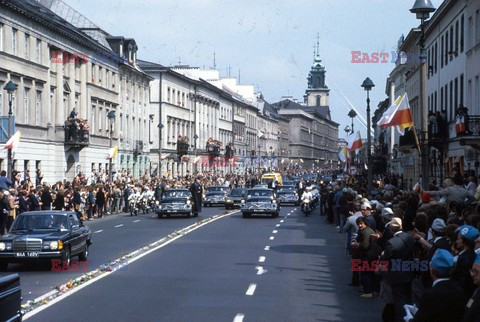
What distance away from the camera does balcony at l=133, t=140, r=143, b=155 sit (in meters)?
83.0

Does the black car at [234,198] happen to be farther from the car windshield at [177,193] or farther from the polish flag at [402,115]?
the polish flag at [402,115]

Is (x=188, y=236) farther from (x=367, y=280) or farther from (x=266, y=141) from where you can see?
(x=266, y=141)

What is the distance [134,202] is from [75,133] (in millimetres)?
10171

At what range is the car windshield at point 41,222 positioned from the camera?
2217 cm

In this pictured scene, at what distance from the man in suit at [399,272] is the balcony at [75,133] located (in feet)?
157

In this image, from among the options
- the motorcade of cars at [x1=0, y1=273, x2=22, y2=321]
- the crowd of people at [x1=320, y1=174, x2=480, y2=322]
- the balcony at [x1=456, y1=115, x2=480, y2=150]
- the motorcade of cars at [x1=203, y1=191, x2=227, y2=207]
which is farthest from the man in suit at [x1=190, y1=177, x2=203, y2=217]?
the motorcade of cars at [x1=0, y1=273, x2=22, y2=321]

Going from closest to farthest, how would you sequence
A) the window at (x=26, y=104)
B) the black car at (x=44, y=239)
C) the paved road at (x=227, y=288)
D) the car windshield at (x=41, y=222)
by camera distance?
the paved road at (x=227, y=288) < the black car at (x=44, y=239) < the car windshield at (x=41, y=222) < the window at (x=26, y=104)

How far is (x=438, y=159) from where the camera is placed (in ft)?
171

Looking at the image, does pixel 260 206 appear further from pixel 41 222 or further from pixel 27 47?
pixel 41 222

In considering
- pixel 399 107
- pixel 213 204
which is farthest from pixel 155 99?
pixel 399 107

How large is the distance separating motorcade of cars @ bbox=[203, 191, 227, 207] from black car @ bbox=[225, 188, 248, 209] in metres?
2.08

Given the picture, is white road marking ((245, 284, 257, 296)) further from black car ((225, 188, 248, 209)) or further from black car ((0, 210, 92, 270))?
black car ((225, 188, 248, 209))

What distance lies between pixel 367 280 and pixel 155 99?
84.0 meters

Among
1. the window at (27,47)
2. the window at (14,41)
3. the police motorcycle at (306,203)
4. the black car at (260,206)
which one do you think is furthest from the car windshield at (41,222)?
the window at (27,47)
